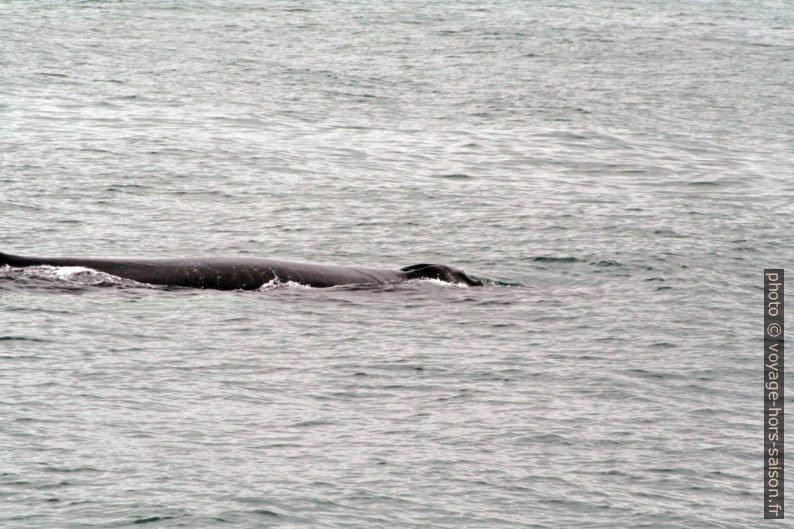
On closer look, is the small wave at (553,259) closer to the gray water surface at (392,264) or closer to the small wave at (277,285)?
the gray water surface at (392,264)

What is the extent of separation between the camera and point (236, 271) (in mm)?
17359

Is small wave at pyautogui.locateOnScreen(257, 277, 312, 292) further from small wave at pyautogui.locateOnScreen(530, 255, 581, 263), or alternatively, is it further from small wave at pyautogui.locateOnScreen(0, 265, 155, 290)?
small wave at pyautogui.locateOnScreen(530, 255, 581, 263)

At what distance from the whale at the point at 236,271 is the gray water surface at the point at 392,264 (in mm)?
263

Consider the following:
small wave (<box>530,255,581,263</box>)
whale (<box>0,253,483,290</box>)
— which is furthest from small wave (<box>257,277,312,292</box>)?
small wave (<box>530,255,581,263</box>)

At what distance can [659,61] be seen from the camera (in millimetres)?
40438

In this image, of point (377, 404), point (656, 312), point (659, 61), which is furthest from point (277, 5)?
point (377, 404)

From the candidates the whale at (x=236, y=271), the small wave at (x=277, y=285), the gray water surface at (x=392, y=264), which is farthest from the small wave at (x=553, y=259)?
the small wave at (x=277, y=285)

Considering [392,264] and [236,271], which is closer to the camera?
[236,271]

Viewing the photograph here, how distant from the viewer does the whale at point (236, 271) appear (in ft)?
55.9

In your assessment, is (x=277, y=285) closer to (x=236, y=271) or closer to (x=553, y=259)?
(x=236, y=271)

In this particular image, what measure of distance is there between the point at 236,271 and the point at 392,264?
126 inches

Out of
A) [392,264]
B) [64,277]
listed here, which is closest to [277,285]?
[64,277]

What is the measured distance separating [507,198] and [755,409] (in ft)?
41.2

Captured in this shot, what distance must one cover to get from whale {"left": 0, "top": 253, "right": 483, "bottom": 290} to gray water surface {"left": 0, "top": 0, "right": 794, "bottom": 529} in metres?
0.26
